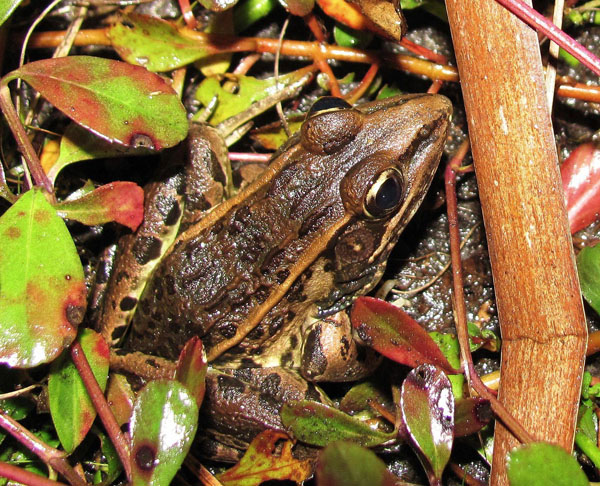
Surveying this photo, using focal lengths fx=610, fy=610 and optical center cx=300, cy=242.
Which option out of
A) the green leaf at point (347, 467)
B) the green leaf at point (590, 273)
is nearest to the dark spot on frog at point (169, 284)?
the green leaf at point (347, 467)

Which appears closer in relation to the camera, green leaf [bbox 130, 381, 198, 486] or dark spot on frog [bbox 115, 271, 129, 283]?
green leaf [bbox 130, 381, 198, 486]

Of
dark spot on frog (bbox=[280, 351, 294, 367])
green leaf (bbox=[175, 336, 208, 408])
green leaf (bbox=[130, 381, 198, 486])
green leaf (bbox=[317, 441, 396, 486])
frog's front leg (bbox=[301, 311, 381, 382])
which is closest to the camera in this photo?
green leaf (bbox=[317, 441, 396, 486])

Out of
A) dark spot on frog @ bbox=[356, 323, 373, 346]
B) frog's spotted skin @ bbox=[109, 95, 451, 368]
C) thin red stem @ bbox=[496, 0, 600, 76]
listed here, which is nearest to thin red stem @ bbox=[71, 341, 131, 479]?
frog's spotted skin @ bbox=[109, 95, 451, 368]

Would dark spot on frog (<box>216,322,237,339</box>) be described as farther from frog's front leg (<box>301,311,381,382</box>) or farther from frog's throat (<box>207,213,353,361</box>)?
frog's front leg (<box>301,311,381,382</box>)

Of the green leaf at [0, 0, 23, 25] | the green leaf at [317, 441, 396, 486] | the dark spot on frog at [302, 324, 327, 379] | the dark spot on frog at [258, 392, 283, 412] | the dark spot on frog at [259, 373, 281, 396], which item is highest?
the green leaf at [0, 0, 23, 25]

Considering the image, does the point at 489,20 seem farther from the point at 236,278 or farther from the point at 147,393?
the point at 147,393

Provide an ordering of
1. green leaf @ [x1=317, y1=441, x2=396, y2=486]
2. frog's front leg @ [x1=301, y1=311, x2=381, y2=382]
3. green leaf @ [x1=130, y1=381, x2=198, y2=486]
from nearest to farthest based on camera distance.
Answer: green leaf @ [x1=317, y1=441, x2=396, y2=486] < green leaf @ [x1=130, y1=381, x2=198, y2=486] < frog's front leg @ [x1=301, y1=311, x2=381, y2=382]

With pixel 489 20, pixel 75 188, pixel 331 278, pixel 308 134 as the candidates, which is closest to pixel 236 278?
pixel 331 278

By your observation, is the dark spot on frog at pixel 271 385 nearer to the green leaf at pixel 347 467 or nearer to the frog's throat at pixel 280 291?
the frog's throat at pixel 280 291
